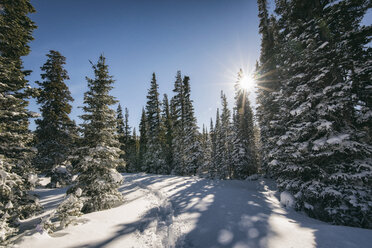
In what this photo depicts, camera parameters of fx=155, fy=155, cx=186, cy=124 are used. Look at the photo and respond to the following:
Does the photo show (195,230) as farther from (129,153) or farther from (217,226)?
(129,153)

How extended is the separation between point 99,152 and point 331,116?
1342 cm

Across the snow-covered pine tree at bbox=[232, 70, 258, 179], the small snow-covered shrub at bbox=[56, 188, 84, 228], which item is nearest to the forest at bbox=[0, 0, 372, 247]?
the small snow-covered shrub at bbox=[56, 188, 84, 228]

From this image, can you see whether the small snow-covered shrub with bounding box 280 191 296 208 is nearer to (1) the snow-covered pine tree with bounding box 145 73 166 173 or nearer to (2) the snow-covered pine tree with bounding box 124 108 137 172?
(1) the snow-covered pine tree with bounding box 145 73 166 173

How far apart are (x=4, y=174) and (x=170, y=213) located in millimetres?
7343

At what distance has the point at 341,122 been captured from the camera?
832 cm

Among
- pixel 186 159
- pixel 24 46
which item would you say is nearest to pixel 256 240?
pixel 24 46

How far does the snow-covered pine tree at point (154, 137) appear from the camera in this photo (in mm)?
26275

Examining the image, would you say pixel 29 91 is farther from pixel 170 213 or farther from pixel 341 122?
pixel 341 122

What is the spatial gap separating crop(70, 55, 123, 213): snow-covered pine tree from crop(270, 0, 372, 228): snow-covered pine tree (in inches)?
434

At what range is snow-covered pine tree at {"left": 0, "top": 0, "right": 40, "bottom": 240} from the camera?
305 inches

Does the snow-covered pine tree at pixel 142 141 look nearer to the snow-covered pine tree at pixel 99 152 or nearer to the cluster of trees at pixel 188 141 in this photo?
the cluster of trees at pixel 188 141

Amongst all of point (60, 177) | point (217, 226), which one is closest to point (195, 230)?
point (217, 226)

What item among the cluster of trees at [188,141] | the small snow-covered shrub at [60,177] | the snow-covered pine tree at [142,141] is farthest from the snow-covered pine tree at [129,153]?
the small snow-covered shrub at [60,177]

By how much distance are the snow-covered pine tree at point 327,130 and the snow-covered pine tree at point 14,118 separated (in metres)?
14.8
